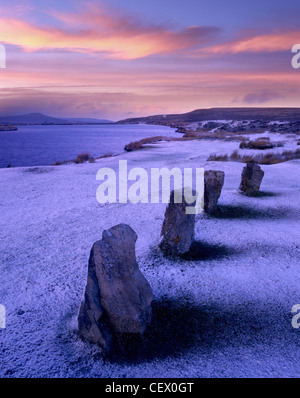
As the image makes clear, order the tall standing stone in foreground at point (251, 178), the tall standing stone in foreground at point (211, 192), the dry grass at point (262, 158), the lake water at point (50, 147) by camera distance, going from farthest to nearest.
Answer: the lake water at point (50, 147) < the dry grass at point (262, 158) < the tall standing stone in foreground at point (251, 178) < the tall standing stone in foreground at point (211, 192)

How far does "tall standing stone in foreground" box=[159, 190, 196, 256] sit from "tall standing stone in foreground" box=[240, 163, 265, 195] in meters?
4.44

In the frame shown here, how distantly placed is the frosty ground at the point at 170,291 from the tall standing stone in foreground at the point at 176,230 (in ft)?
0.76

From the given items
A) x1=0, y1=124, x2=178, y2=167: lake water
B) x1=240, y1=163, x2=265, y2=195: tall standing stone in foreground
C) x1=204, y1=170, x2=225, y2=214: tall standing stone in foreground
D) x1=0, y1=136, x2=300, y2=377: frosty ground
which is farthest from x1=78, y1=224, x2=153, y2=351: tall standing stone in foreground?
x1=0, y1=124, x2=178, y2=167: lake water

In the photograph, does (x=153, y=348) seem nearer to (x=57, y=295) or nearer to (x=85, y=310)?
(x=85, y=310)

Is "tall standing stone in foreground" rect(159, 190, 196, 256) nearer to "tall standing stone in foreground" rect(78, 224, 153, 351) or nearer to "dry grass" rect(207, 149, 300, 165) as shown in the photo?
"tall standing stone in foreground" rect(78, 224, 153, 351)

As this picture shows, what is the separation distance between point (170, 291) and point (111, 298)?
120 centimetres

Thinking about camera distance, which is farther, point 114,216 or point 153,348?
point 114,216

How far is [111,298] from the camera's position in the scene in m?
3.34

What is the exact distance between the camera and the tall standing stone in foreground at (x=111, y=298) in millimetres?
3223

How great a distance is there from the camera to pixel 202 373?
2.87m

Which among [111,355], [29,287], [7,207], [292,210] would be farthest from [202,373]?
[7,207]

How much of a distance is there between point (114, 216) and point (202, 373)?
501 cm

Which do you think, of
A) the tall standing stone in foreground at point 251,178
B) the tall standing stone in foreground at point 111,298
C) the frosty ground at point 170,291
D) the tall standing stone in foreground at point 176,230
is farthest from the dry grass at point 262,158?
the tall standing stone in foreground at point 111,298

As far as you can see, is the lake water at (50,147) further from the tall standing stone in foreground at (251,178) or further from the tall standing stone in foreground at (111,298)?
the tall standing stone in foreground at (111,298)
